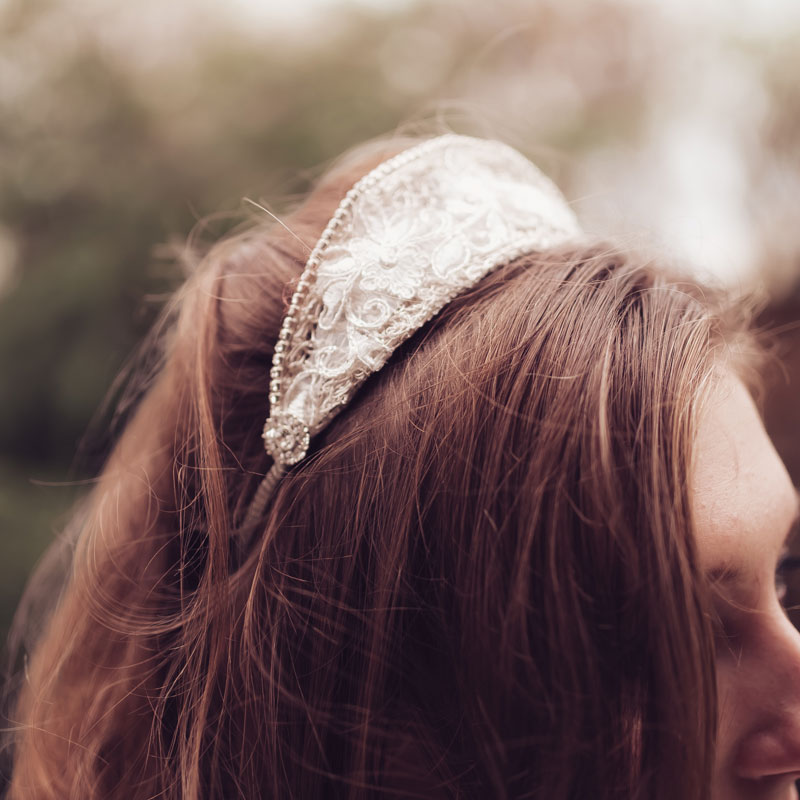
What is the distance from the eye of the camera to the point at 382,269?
2.42ft

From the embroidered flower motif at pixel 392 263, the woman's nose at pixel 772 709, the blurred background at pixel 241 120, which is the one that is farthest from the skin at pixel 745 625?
the blurred background at pixel 241 120

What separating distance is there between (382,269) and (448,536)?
31cm

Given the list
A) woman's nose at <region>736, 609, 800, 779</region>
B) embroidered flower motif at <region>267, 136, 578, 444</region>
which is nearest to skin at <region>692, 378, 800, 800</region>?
woman's nose at <region>736, 609, 800, 779</region>

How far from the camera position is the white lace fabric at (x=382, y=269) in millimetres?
714

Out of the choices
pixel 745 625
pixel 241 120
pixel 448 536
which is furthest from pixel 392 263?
pixel 241 120

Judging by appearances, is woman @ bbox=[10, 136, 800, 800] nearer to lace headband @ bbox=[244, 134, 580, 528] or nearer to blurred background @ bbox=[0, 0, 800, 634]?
lace headband @ bbox=[244, 134, 580, 528]

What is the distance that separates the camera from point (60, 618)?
0.97m

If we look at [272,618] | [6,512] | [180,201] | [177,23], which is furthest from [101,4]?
[272,618]

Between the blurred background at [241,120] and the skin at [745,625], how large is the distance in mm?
1752

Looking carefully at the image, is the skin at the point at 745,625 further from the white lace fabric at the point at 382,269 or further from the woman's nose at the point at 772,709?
the white lace fabric at the point at 382,269

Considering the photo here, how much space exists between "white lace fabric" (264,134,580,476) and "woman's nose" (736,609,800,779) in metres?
0.50

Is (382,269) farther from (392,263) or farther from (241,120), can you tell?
(241,120)

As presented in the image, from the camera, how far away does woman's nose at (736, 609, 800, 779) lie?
25.6 inches

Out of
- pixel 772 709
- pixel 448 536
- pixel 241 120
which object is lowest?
pixel 772 709
